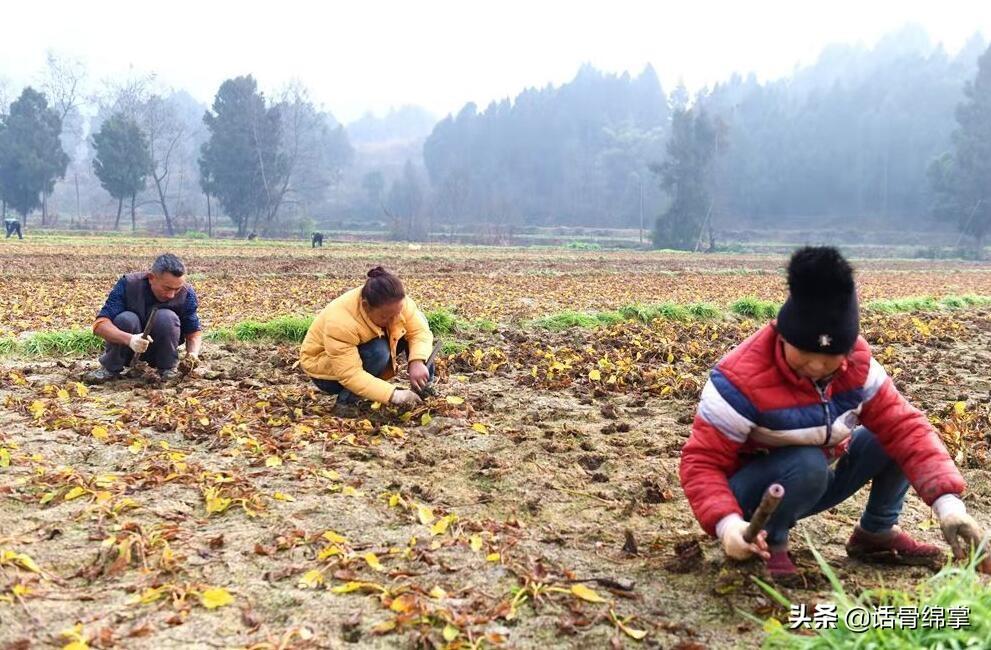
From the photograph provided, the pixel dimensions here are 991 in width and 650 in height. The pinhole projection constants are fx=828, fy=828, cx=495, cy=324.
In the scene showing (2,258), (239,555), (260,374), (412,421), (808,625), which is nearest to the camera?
(808,625)

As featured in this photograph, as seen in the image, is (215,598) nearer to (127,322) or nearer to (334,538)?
(334,538)

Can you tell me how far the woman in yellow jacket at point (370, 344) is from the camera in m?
4.50

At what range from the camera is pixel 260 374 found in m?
6.29

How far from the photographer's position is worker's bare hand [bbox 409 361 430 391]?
4785 millimetres

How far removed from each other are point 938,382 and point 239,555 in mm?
5460

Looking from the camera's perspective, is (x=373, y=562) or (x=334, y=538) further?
(x=334, y=538)

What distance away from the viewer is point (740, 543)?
2.42 metres

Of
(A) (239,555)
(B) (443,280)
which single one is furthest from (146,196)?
(A) (239,555)

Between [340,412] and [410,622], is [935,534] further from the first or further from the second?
[340,412]

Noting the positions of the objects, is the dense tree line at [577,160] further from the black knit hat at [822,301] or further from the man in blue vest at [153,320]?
the black knit hat at [822,301]

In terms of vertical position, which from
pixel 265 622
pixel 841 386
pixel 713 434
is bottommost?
pixel 265 622

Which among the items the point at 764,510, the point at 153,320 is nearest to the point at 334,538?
the point at 764,510

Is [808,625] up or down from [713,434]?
down

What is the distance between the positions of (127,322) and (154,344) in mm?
286
